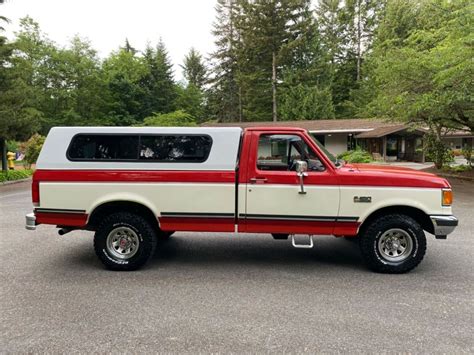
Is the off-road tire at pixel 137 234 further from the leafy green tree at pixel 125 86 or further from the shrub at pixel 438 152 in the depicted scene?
the leafy green tree at pixel 125 86

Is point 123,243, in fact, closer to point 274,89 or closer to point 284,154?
point 284,154

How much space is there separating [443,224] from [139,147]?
4.38 meters

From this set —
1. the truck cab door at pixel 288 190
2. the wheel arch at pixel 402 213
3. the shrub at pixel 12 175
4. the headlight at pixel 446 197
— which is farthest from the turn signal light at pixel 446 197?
the shrub at pixel 12 175

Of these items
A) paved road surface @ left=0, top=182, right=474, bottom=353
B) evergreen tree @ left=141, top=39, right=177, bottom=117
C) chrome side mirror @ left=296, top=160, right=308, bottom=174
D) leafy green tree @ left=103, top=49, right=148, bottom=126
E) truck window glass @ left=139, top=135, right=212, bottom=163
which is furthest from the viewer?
evergreen tree @ left=141, top=39, right=177, bottom=117

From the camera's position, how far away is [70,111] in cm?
4128

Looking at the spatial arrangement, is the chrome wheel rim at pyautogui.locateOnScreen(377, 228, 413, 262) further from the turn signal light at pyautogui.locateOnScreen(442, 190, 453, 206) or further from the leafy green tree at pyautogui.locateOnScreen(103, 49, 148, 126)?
the leafy green tree at pyautogui.locateOnScreen(103, 49, 148, 126)

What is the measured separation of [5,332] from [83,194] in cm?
209

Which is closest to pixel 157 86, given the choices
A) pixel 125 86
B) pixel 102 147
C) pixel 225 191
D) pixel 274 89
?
pixel 125 86

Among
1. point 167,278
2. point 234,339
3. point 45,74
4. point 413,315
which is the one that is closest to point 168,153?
point 167,278

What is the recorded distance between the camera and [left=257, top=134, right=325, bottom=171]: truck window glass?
16.9 feet

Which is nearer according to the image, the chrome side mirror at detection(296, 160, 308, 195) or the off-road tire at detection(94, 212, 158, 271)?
the chrome side mirror at detection(296, 160, 308, 195)

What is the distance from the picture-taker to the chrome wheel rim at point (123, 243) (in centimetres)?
527

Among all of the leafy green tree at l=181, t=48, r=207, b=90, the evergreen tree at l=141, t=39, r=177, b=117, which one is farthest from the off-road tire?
the leafy green tree at l=181, t=48, r=207, b=90

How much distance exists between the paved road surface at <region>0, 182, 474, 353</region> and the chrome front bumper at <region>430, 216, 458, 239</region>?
64cm
